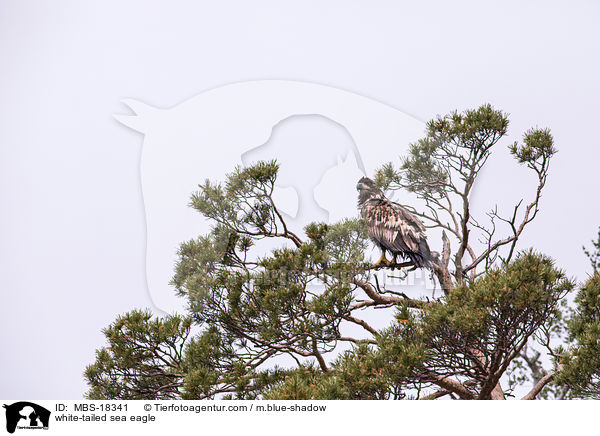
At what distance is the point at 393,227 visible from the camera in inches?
124

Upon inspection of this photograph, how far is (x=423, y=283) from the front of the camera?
3375 mm

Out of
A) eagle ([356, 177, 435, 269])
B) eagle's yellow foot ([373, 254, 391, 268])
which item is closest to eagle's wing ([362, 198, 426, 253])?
eagle ([356, 177, 435, 269])

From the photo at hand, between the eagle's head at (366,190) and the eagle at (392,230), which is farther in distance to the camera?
the eagle's head at (366,190)

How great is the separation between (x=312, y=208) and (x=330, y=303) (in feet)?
2.85

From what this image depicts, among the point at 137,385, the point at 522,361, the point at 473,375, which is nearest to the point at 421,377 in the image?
the point at 473,375

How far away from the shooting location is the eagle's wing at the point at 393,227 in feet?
10.3
